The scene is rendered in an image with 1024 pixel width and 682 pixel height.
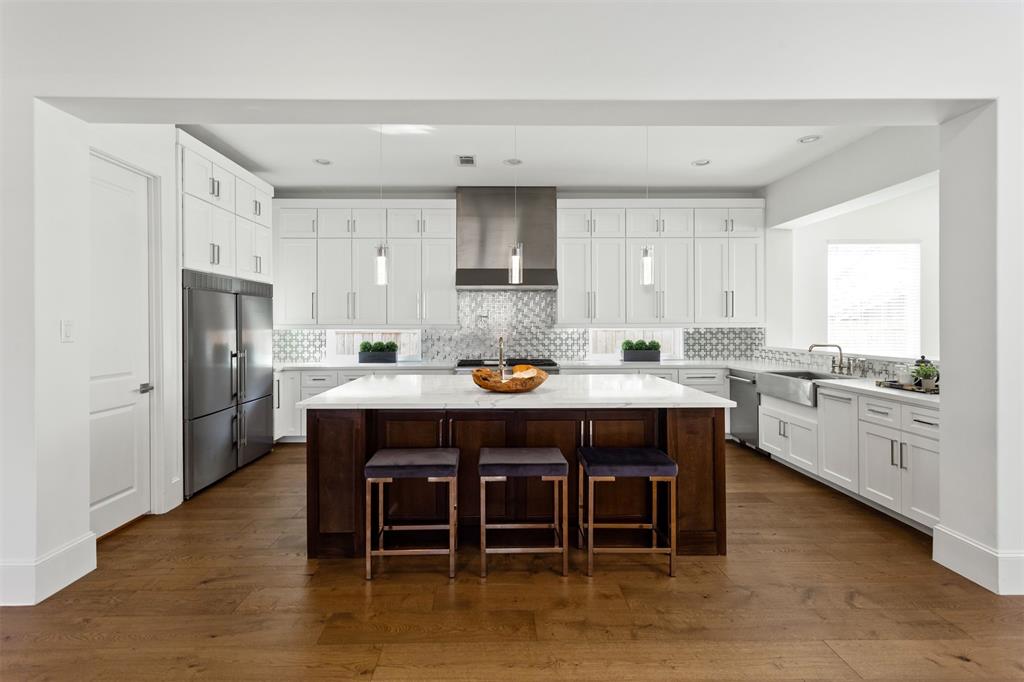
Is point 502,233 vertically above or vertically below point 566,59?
below

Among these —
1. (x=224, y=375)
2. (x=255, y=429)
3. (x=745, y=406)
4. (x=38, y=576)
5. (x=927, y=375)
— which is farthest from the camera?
(x=745, y=406)

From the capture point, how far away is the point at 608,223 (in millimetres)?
5777

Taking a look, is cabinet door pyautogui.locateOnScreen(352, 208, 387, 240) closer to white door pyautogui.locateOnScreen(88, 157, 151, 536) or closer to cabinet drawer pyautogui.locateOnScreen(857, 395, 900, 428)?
white door pyautogui.locateOnScreen(88, 157, 151, 536)

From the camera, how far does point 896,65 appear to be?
2.52m

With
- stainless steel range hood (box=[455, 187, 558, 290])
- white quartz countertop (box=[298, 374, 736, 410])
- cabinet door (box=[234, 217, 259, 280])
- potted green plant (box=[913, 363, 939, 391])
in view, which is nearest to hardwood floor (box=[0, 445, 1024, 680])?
white quartz countertop (box=[298, 374, 736, 410])

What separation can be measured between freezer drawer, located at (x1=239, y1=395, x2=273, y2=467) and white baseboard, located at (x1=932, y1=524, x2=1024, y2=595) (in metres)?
4.85

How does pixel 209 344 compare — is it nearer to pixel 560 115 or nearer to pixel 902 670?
pixel 560 115

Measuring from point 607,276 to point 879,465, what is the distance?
10.0ft

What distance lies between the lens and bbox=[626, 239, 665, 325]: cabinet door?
5.79 metres

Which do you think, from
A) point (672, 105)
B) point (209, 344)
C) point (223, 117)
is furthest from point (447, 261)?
point (672, 105)

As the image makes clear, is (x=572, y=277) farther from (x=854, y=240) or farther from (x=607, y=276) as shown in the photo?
(x=854, y=240)

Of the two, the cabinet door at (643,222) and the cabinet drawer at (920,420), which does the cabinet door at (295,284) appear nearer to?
the cabinet door at (643,222)

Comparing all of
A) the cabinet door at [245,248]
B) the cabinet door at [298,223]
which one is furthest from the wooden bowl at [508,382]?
the cabinet door at [298,223]

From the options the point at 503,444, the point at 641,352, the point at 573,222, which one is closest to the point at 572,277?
the point at 573,222
